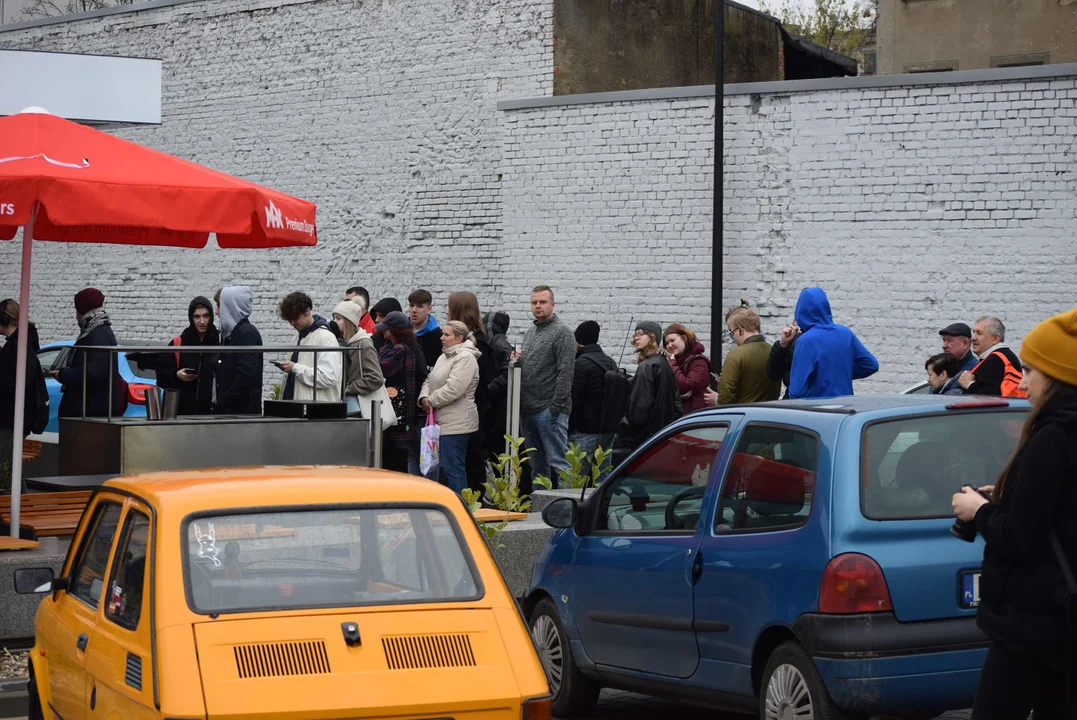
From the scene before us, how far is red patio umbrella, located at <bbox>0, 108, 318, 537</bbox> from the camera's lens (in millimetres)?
7809

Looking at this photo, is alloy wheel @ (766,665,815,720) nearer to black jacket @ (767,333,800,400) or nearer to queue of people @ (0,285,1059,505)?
queue of people @ (0,285,1059,505)

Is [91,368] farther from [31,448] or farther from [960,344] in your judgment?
[960,344]

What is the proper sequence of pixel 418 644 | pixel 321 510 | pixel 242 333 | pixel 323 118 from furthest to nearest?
pixel 323 118, pixel 242 333, pixel 321 510, pixel 418 644

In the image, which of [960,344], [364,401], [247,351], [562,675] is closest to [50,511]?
[247,351]

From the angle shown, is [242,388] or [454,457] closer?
[242,388]

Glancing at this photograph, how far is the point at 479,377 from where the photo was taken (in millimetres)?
12008

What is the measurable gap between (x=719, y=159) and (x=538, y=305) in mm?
4272

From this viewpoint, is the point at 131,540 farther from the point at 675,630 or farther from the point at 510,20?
the point at 510,20

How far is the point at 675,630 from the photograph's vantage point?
6133 millimetres

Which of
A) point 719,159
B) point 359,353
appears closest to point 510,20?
point 719,159

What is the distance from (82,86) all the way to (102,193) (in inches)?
236

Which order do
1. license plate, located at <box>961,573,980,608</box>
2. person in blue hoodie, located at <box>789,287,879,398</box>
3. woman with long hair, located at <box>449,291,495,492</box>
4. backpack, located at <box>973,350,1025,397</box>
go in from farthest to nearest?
1. woman with long hair, located at <box>449,291,495,492</box>
2. person in blue hoodie, located at <box>789,287,879,398</box>
3. backpack, located at <box>973,350,1025,397</box>
4. license plate, located at <box>961,573,980,608</box>

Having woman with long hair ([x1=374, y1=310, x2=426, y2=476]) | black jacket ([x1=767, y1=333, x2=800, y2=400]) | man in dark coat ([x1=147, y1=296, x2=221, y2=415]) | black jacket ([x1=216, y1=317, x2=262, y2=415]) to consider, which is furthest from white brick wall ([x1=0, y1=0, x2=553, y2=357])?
black jacket ([x1=767, y1=333, x2=800, y2=400])

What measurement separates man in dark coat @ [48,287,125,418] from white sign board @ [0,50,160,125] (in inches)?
115
